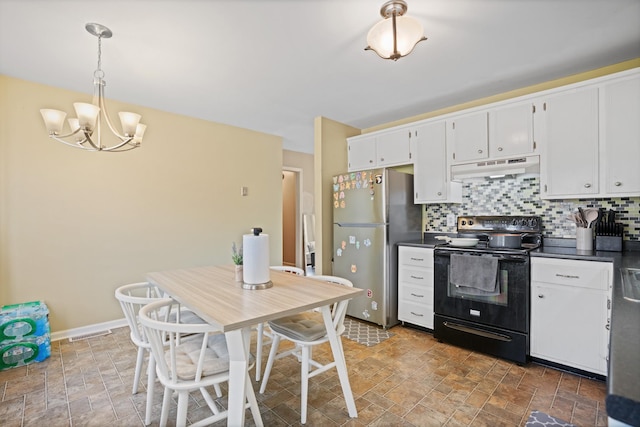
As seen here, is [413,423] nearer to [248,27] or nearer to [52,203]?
[248,27]

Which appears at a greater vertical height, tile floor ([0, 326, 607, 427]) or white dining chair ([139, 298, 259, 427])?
white dining chair ([139, 298, 259, 427])

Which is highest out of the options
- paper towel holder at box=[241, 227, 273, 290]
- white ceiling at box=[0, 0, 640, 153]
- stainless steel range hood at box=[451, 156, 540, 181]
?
white ceiling at box=[0, 0, 640, 153]

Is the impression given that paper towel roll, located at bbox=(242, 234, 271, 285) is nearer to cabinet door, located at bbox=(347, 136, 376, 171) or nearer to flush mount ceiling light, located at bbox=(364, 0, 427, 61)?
flush mount ceiling light, located at bbox=(364, 0, 427, 61)

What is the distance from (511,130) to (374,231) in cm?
155

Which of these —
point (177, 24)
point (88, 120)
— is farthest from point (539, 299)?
point (88, 120)

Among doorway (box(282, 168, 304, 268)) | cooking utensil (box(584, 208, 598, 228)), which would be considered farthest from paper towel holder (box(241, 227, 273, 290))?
doorway (box(282, 168, 304, 268))

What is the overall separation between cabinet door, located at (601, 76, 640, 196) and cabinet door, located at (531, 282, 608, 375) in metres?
0.84

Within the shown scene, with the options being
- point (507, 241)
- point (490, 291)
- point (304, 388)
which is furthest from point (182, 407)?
point (507, 241)

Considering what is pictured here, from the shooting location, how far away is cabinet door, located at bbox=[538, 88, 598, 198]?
7.84ft

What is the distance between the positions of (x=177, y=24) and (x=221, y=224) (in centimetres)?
249

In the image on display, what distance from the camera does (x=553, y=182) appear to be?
8.43ft

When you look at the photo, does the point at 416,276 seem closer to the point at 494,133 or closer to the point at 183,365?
the point at 494,133

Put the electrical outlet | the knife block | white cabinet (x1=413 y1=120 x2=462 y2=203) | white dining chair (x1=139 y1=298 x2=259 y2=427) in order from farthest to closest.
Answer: the electrical outlet < white cabinet (x1=413 y1=120 x2=462 y2=203) < the knife block < white dining chair (x1=139 y1=298 x2=259 y2=427)

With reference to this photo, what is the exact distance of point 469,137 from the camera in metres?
2.98
